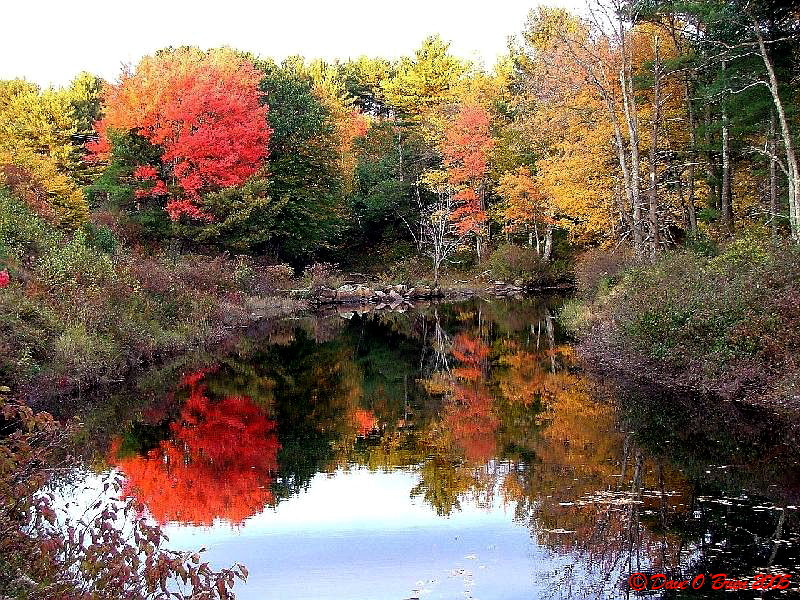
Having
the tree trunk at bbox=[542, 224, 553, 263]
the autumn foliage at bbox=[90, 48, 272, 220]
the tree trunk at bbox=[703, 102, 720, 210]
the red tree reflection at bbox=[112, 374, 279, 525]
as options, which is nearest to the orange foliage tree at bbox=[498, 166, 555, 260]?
the tree trunk at bbox=[542, 224, 553, 263]

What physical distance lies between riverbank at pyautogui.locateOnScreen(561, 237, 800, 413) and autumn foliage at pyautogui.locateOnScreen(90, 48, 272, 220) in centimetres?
2235

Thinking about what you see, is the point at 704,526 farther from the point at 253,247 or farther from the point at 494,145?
the point at 494,145

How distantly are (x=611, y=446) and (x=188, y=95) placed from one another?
1162 inches

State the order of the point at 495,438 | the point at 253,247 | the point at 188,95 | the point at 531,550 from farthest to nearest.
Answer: the point at 253,247
the point at 188,95
the point at 495,438
the point at 531,550

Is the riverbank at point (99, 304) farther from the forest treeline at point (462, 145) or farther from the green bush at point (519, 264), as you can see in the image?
the green bush at point (519, 264)

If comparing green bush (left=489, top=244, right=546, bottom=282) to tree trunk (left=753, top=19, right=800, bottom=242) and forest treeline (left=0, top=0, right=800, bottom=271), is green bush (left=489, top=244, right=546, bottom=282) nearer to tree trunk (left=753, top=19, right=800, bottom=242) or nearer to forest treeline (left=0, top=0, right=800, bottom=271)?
forest treeline (left=0, top=0, right=800, bottom=271)

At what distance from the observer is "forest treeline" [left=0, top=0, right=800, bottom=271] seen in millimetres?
27047

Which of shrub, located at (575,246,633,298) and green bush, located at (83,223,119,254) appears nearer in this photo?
shrub, located at (575,246,633,298)

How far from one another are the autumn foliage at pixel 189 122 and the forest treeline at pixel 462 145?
0.32 ft

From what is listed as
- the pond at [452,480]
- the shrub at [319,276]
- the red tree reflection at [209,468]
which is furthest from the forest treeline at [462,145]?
the red tree reflection at [209,468]

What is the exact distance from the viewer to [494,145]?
2053 inches

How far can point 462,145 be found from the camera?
171 feet

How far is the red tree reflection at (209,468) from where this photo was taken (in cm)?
1265

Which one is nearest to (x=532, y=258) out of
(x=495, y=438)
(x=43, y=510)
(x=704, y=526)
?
(x=495, y=438)
